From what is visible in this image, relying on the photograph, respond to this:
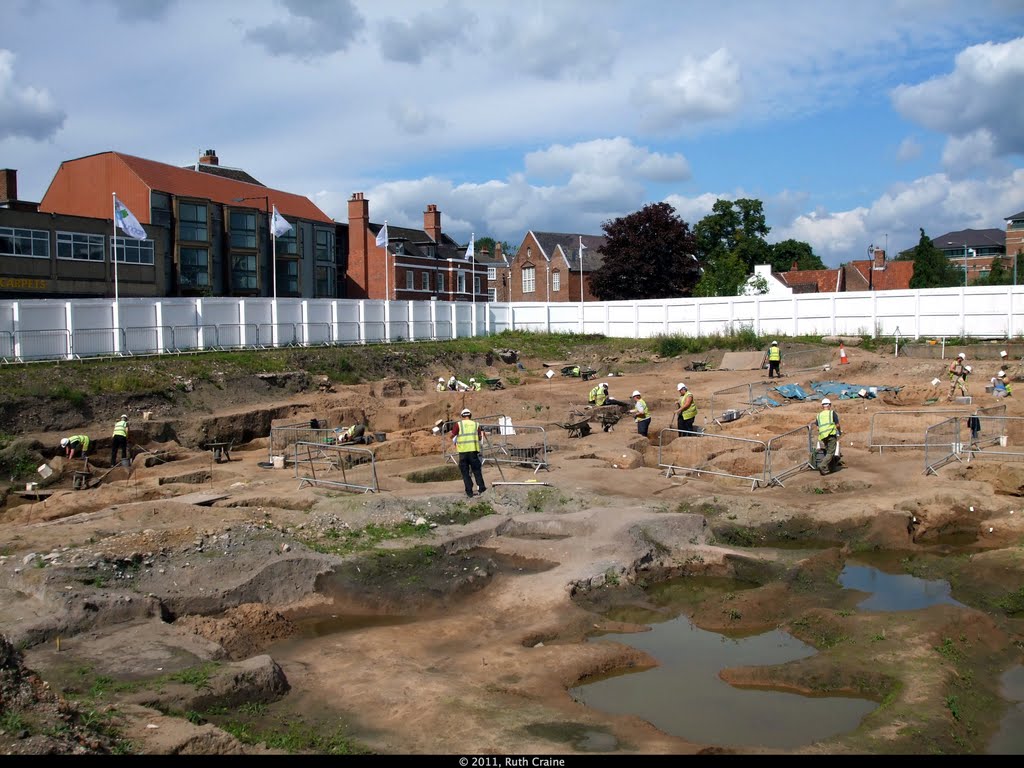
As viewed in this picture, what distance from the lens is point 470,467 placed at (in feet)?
58.5

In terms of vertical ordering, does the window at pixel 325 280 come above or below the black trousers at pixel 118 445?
above

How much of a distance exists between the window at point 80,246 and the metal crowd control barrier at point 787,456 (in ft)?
119

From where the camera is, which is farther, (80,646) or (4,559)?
(4,559)

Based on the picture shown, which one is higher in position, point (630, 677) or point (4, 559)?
point (4, 559)

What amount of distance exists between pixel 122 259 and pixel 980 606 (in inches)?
1773

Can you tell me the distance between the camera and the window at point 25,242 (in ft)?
137

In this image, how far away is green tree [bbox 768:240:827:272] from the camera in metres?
96.8

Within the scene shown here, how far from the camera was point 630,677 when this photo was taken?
10.8 meters

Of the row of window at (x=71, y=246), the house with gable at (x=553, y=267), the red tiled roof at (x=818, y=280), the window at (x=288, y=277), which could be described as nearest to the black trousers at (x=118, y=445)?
the row of window at (x=71, y=246)

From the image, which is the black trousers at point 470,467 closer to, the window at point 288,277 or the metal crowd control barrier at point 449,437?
the metal crowd control barrier at point 449,437

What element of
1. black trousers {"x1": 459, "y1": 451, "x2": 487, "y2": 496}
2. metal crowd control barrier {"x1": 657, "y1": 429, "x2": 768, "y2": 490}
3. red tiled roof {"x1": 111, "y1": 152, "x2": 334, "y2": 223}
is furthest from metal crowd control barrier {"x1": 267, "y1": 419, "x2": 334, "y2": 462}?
red tiled roof {"x1": 111, "y1": 152, "x2": 334, "y2": 223}

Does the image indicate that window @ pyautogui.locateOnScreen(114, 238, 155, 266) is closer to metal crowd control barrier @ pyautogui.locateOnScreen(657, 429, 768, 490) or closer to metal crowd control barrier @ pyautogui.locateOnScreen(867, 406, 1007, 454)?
metal crowd control barrier @ pyautogui.locateOnScreen(657, 429, 768, 490)
